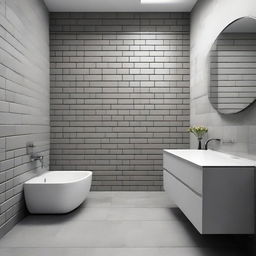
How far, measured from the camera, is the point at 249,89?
3.08m

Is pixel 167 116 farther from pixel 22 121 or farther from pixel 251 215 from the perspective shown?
pixel 251 215

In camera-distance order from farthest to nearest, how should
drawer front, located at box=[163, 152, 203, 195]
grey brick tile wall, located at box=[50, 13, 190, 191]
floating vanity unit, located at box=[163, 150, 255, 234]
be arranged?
grey brick tile wall, located at box=[50, 13, 190, 191] < drawer front, located at box=[163, 152, 203, 195] < floating vanity unit, located at box=[163, 150, 255, 234]

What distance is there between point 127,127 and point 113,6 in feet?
7.06

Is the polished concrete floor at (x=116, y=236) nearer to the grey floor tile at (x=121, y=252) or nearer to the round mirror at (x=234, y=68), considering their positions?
the grey floor tile at (x=121, y=252)

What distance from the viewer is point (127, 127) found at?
5.61 metres

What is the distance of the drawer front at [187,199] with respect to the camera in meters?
2.74

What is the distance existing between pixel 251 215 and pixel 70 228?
6.79 ft

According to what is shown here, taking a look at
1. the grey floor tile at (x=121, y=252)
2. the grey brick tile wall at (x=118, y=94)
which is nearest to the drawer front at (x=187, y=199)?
the grey floor tile at (x=121, y=252)

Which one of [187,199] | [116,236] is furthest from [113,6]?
[116,236]

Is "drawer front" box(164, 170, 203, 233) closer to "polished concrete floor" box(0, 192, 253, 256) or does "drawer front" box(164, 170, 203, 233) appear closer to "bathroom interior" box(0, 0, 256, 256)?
"bathroom interior" box(0, 0, 256, 256)

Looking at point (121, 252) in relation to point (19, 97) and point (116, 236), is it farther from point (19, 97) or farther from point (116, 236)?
point (19, 97)

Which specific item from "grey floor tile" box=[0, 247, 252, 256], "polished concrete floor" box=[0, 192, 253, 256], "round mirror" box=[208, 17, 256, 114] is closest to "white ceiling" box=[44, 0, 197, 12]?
"round mirror" box=[208, 17, 256, 114]

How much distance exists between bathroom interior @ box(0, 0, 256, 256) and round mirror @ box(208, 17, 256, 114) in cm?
2

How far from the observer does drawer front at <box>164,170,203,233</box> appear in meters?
2.74
